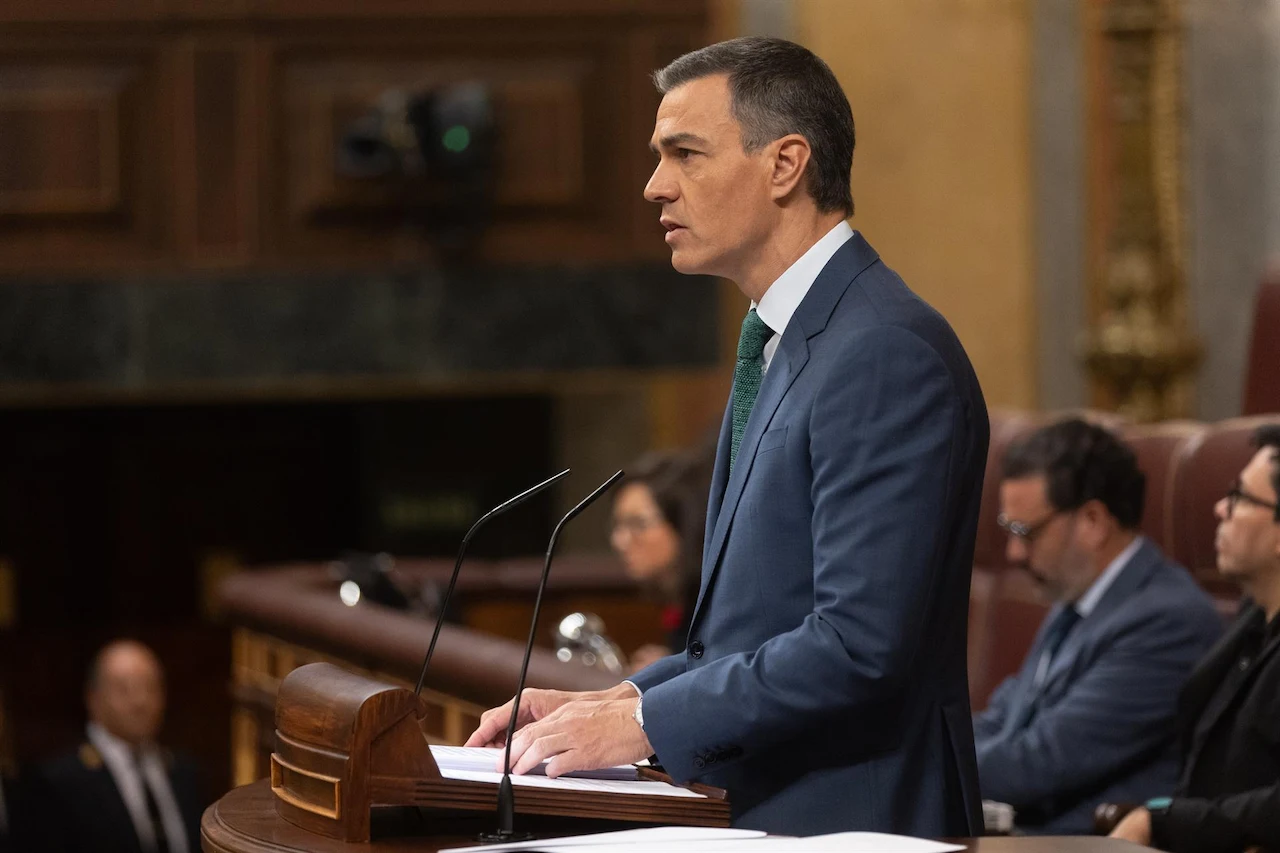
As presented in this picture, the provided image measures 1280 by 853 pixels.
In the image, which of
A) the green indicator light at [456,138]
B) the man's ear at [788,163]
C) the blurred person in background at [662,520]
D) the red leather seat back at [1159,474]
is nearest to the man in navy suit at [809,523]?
the man's ear at [788,163]

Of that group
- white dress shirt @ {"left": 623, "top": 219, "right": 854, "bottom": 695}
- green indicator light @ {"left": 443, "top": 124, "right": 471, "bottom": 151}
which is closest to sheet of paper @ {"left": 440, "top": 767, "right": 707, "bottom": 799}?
white dress shirt @ {"left": 623, "top": 219, "right": 854, "bottom": 695}

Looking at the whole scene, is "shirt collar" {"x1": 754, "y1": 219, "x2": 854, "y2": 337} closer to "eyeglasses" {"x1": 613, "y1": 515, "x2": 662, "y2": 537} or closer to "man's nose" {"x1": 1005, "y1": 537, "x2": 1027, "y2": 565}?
"man's nose" {"x1": 1005, "y1": 537, "x2": 1027, "y2": 565}

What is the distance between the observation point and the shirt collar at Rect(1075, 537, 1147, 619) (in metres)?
3.46

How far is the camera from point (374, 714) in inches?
61.7

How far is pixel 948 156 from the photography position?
7.41m

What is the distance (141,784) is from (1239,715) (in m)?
4.20

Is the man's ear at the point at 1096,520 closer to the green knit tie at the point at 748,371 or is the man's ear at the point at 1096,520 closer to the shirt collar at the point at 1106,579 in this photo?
the shirt collar at the point at 1106,579

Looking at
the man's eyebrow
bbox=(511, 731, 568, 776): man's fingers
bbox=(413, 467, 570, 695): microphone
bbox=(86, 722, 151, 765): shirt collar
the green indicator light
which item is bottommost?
bbox=(86, 722, 151, 765): shirt collar

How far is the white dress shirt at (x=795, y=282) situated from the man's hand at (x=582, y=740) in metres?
0.39

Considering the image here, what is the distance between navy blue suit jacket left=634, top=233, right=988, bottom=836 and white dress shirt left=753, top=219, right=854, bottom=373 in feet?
0.04

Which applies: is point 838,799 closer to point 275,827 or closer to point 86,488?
point 275,827

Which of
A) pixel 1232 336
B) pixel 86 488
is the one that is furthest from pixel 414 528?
pixel 1232 336

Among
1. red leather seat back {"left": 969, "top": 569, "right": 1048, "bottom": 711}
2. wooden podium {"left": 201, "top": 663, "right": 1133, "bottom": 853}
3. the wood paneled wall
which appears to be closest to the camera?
wooden podium {"left": 201, "top": 663, "right": 1133, "bottom": 853}

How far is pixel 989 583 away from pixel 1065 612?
34.2 inches
